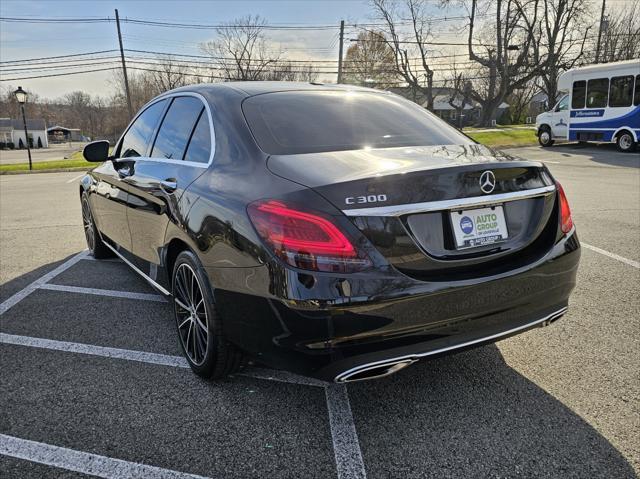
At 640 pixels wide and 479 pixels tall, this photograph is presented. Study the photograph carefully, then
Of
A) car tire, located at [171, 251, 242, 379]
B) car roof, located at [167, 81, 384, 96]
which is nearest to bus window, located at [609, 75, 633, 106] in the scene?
car roof, located at [167, 81, 384, 96]

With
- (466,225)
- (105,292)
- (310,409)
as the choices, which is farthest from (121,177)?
(466,225)

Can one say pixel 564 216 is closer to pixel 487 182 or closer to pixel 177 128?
pixel 487 182

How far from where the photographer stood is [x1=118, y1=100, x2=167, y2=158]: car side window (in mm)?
3762

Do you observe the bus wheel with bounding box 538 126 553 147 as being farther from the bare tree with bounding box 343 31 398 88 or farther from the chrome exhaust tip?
the bare tree with bounding box 343 31 398 88

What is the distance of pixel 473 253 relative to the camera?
2143mm

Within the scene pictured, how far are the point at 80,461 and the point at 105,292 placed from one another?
2406 millimetres

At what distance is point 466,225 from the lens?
2.12 meters

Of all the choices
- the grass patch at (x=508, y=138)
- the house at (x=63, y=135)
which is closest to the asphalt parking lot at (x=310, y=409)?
the grass patch at (x=508, y=138)

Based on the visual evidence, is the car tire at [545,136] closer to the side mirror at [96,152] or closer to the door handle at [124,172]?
the side mirror at [96,152]

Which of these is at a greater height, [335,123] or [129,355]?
[335,123]

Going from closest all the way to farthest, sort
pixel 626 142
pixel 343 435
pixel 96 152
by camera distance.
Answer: pixel 343 435, pixel 96 152, pixel 626 142

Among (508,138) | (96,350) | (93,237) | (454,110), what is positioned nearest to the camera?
(96,350)

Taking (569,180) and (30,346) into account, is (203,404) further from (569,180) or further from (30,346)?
(569,180)

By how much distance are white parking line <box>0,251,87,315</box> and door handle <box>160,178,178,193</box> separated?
6.45ft
